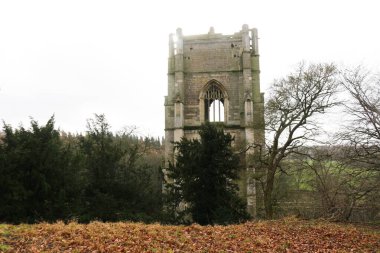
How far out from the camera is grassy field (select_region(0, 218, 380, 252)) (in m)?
9.42

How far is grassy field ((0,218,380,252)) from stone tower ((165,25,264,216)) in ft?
49.2

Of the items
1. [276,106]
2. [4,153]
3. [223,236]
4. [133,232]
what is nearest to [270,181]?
[276,106]

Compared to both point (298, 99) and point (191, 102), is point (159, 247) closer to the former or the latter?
point (298, 99)

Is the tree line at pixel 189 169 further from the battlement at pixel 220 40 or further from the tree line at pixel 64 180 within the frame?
the battlement at pixel 220 40

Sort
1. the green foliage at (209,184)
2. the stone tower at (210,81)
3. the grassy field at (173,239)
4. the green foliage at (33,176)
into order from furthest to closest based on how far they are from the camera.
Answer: the stone tower at (210,81) < the green foliage at (209,184) < the green foliage at (33,176) < the grassy field at (173,239)

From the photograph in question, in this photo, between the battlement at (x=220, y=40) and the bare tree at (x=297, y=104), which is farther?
the battlement at (x=220, y=40)

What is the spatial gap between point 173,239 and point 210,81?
63.6 feet

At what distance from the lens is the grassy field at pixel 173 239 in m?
9.42

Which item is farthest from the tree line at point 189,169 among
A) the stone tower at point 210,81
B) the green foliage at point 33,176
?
the stone tower at point 210,81

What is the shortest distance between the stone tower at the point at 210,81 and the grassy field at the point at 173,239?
1498 centimetres

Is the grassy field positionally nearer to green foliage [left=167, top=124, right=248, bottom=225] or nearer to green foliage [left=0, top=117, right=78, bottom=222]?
green foliage [left=0, top=117, right=78, bottom=222]

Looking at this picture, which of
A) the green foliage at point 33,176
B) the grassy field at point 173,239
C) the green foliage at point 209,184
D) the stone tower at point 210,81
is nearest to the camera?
the grassy field at point 173,239

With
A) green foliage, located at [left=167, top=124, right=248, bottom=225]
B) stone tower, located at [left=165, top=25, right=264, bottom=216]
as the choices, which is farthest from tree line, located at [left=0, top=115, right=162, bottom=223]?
stone tower, located at [left=165, top=25, right=264, bottom=216]

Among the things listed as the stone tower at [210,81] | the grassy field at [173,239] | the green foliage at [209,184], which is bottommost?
the grassy field at [173,239]
